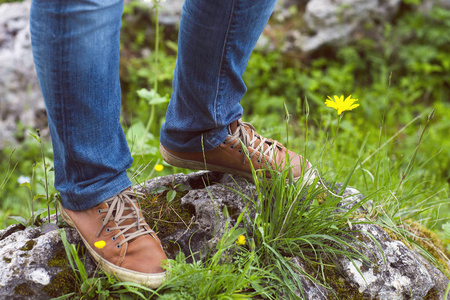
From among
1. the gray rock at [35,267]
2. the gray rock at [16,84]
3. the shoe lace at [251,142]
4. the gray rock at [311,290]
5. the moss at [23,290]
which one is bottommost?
the gray rock at [16,84]

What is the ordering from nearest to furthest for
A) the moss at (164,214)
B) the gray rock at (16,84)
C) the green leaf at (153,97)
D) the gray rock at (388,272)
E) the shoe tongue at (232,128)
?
1. the gray rock at (388,272)
2. the moss at (164,214)
3. the shoe tongue at (232,128)
4. the green leaf at (153,97)
5. the gray rock at (16,84)

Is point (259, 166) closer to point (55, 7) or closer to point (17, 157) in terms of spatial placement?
point (55, 7)

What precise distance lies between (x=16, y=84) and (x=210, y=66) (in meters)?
2.95

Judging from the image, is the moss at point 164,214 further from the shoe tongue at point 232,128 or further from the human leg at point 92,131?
the shoe tongue at point 232,128

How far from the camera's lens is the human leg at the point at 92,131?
111 centimetres

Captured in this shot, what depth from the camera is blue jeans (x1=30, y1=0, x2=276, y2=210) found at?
3.68 ft

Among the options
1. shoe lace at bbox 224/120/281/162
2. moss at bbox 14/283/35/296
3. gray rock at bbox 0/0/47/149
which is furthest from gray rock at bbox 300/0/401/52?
moss at bbox 14/283/35/296

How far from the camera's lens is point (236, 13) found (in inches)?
53.4

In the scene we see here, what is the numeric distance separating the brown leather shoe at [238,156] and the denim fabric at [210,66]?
45 mm

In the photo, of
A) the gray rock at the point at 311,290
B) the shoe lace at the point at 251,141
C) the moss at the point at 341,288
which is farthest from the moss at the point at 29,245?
the moss at the point at 341,288

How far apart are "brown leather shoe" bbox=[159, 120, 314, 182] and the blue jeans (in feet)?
0.17

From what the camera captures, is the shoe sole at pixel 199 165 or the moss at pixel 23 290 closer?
the moss at pixel 23 290

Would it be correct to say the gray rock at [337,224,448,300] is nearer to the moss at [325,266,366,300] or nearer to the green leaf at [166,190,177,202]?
the moss at [325,266,366,300]

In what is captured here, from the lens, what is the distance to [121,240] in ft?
4.52
